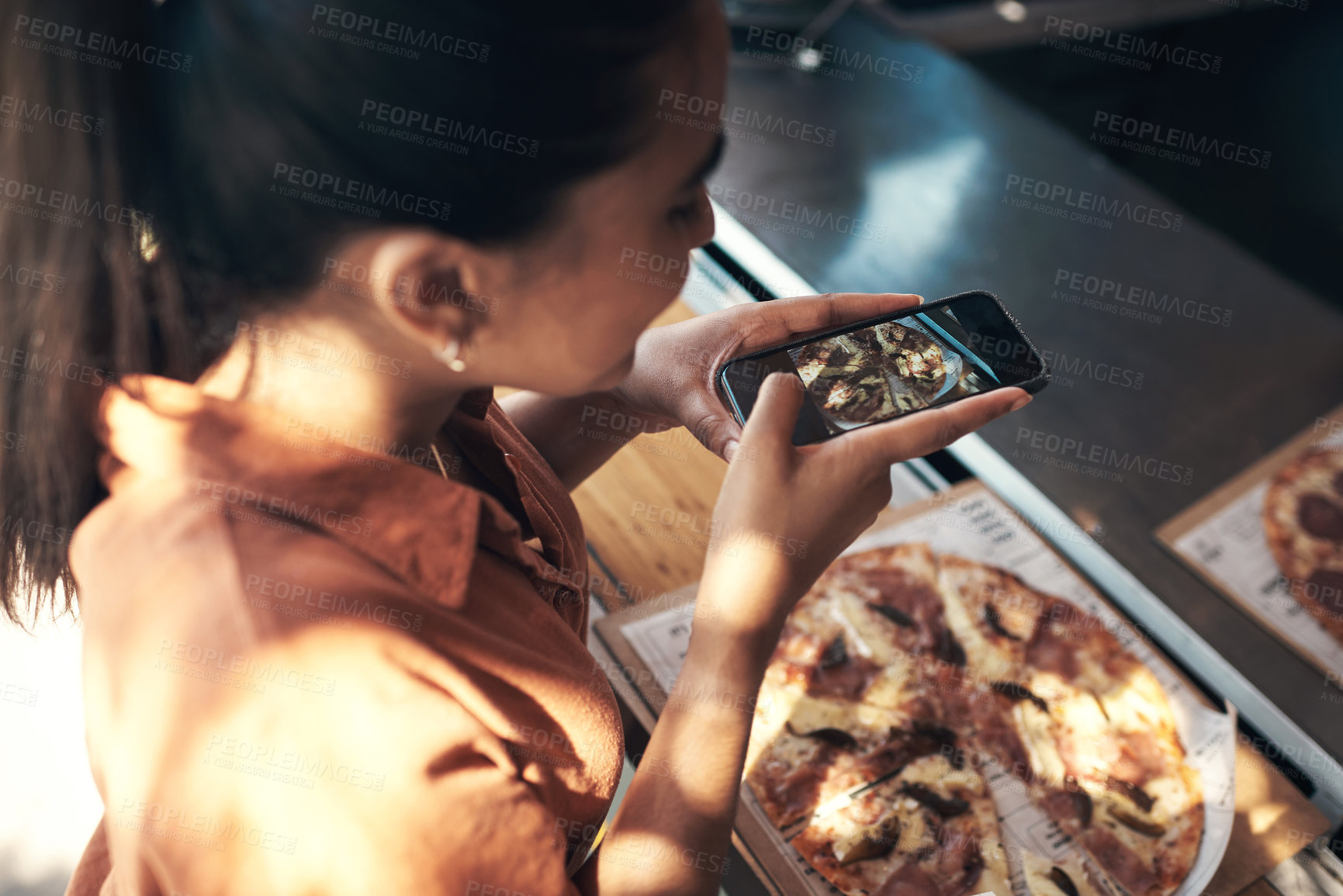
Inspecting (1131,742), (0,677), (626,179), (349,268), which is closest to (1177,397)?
(1131,742)

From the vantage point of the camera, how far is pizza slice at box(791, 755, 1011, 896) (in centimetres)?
111

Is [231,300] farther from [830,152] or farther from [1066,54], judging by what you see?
[1066,54]

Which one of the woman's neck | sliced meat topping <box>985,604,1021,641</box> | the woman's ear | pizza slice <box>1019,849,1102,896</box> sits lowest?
pizza slice <box>1019,849,1102,896</box>

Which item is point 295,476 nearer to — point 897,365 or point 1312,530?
point 897,365

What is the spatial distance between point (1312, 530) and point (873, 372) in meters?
1.27

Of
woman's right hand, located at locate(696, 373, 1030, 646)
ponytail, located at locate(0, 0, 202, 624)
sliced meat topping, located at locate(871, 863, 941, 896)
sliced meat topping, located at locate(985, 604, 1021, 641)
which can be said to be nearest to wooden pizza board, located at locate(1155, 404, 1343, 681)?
sliced meat topping, located at locate(985, 604, 1021, 641)

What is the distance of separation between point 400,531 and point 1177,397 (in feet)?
5.99

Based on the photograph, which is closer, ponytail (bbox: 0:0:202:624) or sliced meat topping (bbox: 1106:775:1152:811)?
ponytail (bbox: 0:0:202:624)

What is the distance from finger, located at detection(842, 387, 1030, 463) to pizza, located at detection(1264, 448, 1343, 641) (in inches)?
43.9

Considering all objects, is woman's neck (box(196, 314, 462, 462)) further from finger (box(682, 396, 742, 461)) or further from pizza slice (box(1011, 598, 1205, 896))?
pizza slice (box(1011, 598, 1205, 896))

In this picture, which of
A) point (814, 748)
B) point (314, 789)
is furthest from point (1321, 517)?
point (314, 789)

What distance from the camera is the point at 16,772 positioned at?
4.27 feet

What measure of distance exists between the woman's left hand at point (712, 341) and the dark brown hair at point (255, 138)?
51cm

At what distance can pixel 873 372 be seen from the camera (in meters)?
1.02
